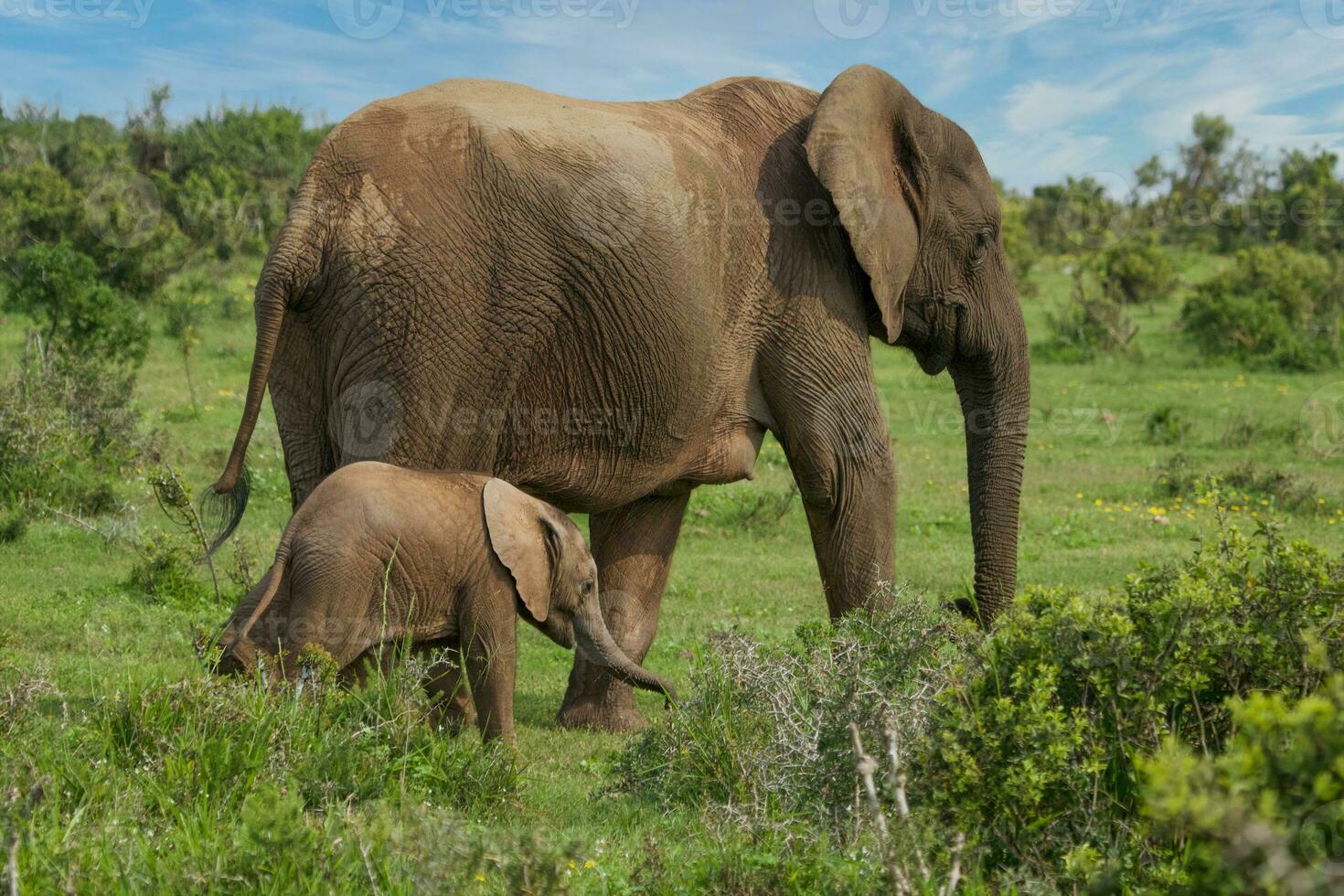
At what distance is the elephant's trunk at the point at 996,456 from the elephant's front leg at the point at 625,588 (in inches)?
61.5

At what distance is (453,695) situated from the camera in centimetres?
576

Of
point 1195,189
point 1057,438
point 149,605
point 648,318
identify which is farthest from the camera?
point 1195,189

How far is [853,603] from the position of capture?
268 inches

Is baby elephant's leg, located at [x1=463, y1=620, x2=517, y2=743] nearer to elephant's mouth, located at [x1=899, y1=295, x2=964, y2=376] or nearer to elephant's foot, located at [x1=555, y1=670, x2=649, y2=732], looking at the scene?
elephant's foot, located at [x1=555, y1=670, x2=649, y2=732]

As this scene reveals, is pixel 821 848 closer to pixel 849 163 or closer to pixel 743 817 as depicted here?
pixel 743 817

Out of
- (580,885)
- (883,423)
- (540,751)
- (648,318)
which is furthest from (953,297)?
(580,885)

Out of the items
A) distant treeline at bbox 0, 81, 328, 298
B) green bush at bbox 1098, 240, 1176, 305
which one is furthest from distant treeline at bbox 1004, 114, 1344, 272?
distant treeline at bbox 0, 81, 328, 298

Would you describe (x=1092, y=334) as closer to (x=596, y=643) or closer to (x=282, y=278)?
(x=596, y=643)

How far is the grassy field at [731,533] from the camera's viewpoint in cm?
514

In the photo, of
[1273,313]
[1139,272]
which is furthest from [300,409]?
[1139,272]

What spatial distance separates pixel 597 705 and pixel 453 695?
1.42m

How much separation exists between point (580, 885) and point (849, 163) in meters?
3.59

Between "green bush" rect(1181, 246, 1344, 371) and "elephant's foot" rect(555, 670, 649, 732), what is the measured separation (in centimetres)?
1709

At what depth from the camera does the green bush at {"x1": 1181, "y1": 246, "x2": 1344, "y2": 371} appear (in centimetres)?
2147
